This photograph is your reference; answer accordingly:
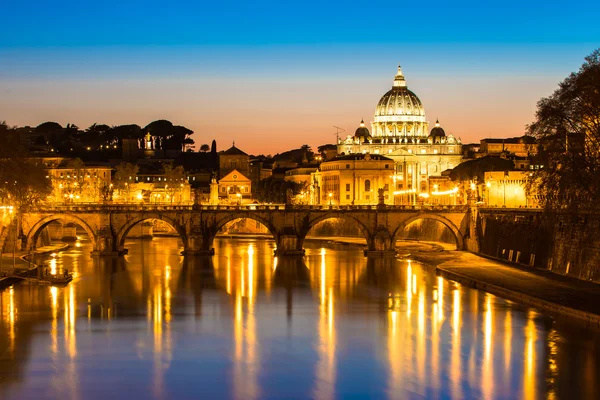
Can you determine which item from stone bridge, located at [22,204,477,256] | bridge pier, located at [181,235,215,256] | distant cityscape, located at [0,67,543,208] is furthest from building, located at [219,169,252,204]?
bridge pier, located at [181,235,215,256]

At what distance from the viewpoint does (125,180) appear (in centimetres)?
13675

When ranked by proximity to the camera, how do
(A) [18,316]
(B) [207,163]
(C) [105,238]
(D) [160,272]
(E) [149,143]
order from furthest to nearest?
(E) [149,143]
(B) [207,163]
(C) [105,238]
(D) [160,272]
(A) [18,316]

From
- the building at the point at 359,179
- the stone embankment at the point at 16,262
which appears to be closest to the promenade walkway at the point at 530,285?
the stone embankment at the point at 16,262

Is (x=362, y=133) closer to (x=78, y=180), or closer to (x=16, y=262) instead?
(x=78, y=180)

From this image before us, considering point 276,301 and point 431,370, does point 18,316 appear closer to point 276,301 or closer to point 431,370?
point 276,301

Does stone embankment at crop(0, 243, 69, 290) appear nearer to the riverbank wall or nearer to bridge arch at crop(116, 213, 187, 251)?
bridge arch at crop(116, 213, 187, 251)

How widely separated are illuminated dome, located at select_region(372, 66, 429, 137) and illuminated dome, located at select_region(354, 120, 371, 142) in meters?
2.29

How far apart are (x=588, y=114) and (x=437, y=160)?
131554mm

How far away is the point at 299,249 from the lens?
255ft

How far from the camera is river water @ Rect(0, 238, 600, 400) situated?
109ft

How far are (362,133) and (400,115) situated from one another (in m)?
8.51

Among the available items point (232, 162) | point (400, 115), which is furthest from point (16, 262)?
point (400, 115)

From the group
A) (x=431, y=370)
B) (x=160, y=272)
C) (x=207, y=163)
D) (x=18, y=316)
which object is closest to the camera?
(x=431, y=370)

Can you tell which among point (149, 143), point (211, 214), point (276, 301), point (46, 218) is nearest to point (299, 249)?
point (211, 214)
